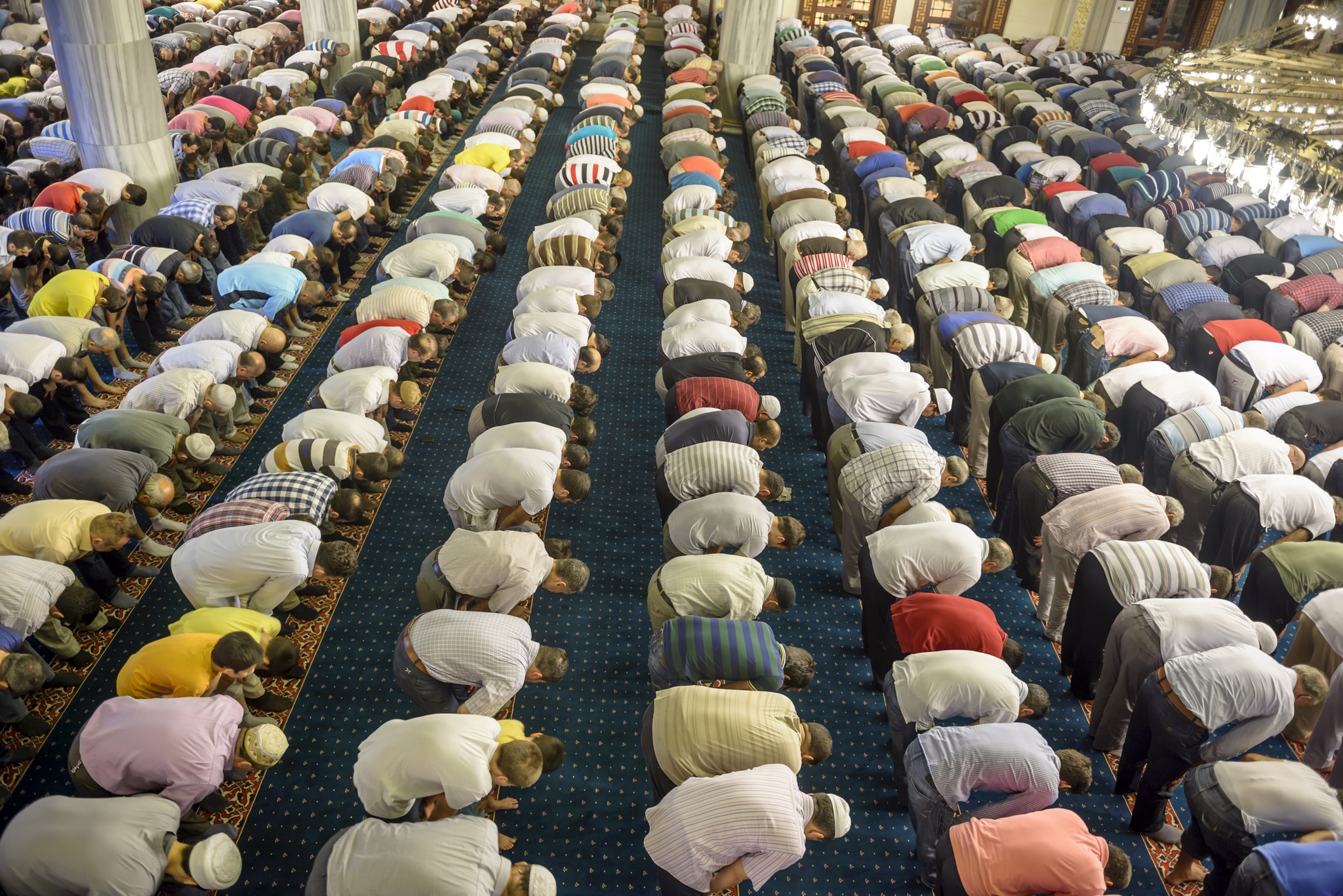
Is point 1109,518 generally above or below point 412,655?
above

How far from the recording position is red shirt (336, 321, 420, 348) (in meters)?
6.59

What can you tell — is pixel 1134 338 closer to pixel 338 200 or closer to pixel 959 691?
pixel 959 691

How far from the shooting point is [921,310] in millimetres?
7418

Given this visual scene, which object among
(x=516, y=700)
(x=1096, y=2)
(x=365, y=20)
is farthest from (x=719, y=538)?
(x=1096, y=2)

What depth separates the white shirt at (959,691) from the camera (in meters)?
4.00

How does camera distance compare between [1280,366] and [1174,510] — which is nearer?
[1174,510]

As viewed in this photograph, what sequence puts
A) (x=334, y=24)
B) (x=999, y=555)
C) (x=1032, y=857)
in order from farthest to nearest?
1. (x=334, y=24)
2. (x=999, y=555)
3. (x=1032, y=857)

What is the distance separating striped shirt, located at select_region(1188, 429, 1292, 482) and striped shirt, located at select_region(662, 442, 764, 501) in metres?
2.63

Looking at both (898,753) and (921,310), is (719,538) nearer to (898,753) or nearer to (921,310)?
(898,753)

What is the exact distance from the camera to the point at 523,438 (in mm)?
5449

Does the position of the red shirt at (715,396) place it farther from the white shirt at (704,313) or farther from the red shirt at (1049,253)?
the red shirt at (1049,253)

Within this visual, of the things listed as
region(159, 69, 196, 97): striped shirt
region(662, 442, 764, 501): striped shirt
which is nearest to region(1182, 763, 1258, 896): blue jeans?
region(662, 442, 764, 501): striped shirt

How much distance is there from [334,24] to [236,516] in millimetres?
12660

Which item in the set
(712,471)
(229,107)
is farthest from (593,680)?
(229,107)
